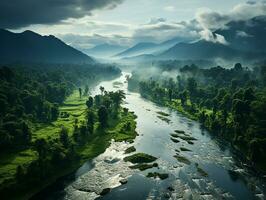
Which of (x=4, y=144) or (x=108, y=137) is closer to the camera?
(x=4, y=144)

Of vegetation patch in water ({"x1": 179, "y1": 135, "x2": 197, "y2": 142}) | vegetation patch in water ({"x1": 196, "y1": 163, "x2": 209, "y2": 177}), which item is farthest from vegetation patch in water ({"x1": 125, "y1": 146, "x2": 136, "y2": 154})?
vegetation patch in water ({"x1": 196, "y1": 163, "x2": 209, "y2": 177})

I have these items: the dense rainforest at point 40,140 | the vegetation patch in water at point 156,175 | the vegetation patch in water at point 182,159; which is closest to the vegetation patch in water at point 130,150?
the dense rainforest at point 40,140

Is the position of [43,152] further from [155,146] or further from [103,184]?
[155,146]

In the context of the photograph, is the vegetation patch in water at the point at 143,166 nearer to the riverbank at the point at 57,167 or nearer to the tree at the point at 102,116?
the riverbank at the point at 57,167

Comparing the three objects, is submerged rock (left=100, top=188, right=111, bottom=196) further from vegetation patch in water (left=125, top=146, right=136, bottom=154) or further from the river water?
vegetation patch in water (left=125, top=146, right=136, bottom=154)

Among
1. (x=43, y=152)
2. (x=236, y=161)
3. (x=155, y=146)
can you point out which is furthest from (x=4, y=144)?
(x=236, y=161)

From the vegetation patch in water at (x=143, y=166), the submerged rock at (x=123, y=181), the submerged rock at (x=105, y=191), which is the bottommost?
the submerged rock at (x=105, y=191)
